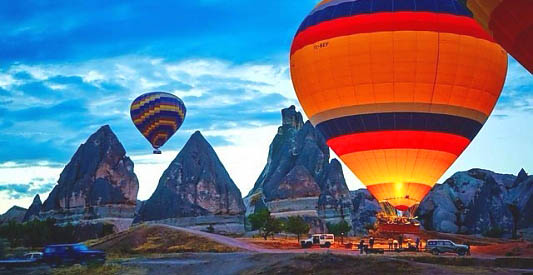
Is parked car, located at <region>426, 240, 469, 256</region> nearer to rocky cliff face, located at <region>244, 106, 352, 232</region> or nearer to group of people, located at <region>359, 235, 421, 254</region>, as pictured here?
group of people, located at <region>359, 235, 421, 254</region>

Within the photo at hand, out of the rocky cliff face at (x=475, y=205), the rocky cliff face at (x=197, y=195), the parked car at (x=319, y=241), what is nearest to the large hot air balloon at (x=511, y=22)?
the parked car at (x=319, y=241)

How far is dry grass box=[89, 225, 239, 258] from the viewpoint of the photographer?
4688 centimetres

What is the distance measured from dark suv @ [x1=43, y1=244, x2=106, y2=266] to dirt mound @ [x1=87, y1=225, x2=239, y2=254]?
1049cm

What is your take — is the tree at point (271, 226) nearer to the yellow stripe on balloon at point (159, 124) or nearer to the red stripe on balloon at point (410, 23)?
the yellow stripe on balloon at point (159, 124)

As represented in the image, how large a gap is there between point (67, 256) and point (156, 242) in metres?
14.5

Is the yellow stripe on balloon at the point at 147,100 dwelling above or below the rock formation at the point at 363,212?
above

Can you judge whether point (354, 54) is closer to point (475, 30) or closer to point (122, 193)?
point (475, 30)

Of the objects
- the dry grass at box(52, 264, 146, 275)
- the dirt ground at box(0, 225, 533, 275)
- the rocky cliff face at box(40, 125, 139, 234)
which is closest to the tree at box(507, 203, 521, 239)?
the dirt ground at box(0, 225, 533, 275)

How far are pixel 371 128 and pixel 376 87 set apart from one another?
2.83 meters

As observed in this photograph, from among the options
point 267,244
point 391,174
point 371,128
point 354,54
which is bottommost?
point 267,244

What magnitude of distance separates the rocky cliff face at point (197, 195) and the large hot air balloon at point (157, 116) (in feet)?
31.3

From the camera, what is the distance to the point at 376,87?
41.6 meters

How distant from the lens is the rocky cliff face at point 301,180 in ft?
344

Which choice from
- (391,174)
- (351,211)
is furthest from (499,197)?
(391,174)
